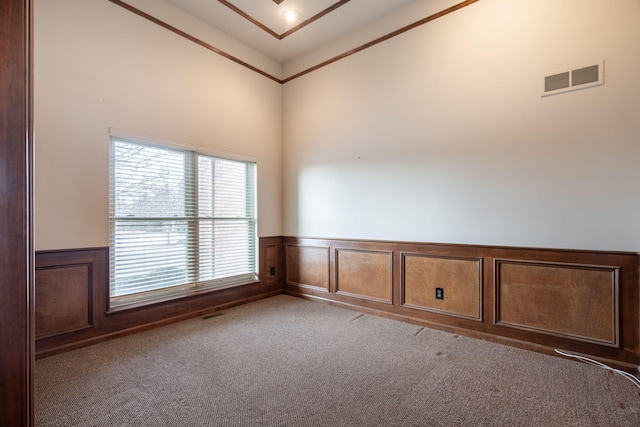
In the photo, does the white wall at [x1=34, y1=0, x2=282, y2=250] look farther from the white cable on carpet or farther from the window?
the white cable on carpet

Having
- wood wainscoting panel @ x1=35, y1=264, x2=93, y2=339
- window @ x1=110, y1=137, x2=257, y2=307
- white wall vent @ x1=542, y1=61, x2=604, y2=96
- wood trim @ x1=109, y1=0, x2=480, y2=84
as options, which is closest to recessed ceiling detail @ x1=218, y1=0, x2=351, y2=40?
wood trim @ x1=109, y1=0, x2=480, y2=84

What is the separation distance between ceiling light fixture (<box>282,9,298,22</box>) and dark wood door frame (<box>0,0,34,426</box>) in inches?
119

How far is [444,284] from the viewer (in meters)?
2.98

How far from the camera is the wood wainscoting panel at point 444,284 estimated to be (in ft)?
9.23

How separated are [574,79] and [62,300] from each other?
15.1 feet

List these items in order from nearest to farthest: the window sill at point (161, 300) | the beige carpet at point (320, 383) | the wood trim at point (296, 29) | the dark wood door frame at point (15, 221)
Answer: the dark wood door frame at point (15, 221)
the beige carpet at point (320, 383)
the window sill at point (161, 300)
the wood trim at point (296, 29)

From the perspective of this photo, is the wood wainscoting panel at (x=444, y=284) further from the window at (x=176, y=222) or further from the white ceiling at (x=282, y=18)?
the white ceiling at (x=282, y=18)

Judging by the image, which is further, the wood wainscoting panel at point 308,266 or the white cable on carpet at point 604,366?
the wood wainscoting panel at point 308,266

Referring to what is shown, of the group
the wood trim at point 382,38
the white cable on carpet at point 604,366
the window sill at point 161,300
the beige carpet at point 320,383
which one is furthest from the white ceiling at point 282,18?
the white cable on carpet at point 604,366

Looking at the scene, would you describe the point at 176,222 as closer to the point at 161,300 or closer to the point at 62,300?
the point at 161,300

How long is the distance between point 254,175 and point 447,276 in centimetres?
274

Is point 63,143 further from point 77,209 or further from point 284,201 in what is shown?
point 284,201

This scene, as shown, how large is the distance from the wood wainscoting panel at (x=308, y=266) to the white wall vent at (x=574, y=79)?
2.81m

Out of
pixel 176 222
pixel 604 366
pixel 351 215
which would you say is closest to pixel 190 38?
pixel 176 222
